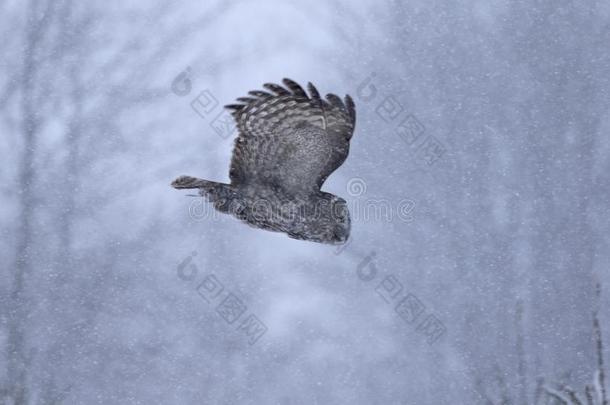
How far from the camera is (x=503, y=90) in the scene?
2270cm

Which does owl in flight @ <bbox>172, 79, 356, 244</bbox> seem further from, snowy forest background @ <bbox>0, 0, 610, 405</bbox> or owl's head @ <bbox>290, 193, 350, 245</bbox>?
snowy forest background @ <bbox>0, 0, 610, 405</bbox>

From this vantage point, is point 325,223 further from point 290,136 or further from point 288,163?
point 290,136

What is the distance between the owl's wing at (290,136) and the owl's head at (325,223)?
7.4 inches

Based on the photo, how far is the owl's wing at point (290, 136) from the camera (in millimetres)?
5750

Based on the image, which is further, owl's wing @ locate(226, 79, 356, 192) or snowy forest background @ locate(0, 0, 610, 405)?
snowy forest background @ locate(0, 0, 610, 405)

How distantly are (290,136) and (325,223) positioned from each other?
0.73m

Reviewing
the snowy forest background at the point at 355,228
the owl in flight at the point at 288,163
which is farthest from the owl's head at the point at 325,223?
the snowy forest background at the point at 355,228

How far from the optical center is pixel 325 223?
582cm

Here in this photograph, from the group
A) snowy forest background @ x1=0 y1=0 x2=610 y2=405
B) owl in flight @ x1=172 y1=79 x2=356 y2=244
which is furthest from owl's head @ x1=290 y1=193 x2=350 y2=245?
snowy forest background @ x1=0 y1=0 x2=610 y2=405

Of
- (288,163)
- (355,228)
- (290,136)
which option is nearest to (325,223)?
(288,163)

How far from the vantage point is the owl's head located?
580 cm

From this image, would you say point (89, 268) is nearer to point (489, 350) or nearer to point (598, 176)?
point (489, 350)

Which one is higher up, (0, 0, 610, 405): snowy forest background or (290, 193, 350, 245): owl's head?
(0, 0, 610, 405): snowy forest background

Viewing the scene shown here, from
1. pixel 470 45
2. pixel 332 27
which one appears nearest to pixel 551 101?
pixel 470 45
